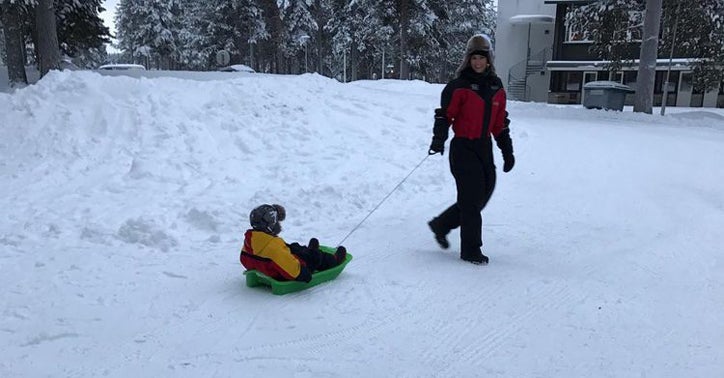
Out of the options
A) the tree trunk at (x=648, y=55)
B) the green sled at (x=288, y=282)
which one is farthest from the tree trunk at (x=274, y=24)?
the green sled at (x=288, y=282)

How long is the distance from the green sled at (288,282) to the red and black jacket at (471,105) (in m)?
1.35

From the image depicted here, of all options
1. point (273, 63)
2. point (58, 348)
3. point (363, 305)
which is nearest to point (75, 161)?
point (58, 348)

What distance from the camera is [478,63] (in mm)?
4227

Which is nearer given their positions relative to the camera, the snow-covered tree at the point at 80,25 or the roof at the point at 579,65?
the snow-covered tree at the point at 80,25

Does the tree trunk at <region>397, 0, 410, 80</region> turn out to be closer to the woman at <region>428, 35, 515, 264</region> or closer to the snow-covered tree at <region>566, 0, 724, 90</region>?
the snow-covered tree at <region>566, 0, 724, 90</region>

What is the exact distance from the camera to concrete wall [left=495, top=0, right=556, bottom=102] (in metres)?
31.0

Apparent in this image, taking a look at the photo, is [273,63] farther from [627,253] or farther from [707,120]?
[627,253]

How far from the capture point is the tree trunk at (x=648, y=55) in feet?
50.9

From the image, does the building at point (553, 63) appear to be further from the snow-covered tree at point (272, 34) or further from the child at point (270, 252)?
the child at point (270, 252)

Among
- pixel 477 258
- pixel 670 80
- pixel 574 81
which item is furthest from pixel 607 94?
pixel 477 258

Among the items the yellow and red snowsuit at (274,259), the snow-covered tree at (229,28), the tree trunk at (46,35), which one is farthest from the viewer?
the snow-covered tree at (229,28)

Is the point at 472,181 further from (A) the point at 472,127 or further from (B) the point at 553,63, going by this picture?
(B) the point at 553,63

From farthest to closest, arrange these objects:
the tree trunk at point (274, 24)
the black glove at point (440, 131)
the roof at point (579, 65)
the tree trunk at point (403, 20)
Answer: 1. the tree trunk at point (274, 24)
2. the tree trunk at point (403, 20)
3. the roof at point (579, 65)
4. the black glove at point (440, 131)

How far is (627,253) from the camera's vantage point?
15.5 feet
